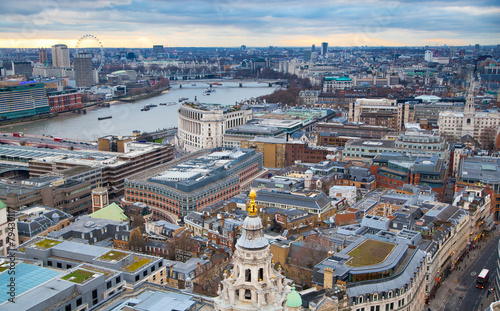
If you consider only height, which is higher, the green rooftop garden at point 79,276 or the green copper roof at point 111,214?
the green rooftop garden at point 79,276

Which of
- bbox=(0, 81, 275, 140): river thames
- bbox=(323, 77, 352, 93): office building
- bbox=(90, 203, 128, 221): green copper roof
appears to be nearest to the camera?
bbox=(90, 203, 128, 221): green copper roof

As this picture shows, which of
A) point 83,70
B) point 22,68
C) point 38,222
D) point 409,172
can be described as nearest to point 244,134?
point 409,172

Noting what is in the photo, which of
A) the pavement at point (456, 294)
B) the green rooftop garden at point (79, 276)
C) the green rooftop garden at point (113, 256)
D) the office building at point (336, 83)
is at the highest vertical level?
the office building at point (336, 83)

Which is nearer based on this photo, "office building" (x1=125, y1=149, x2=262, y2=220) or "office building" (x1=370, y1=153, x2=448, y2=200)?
"office building" (x1=125, y1=149, x2=262, y2=220)

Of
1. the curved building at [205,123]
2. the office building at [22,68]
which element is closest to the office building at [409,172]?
the curved building at [205,123]

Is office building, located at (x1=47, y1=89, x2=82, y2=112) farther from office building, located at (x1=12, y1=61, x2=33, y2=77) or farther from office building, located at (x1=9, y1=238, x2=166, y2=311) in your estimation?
office building, located at (x1=9, y1=238, x2=166, y2=311)

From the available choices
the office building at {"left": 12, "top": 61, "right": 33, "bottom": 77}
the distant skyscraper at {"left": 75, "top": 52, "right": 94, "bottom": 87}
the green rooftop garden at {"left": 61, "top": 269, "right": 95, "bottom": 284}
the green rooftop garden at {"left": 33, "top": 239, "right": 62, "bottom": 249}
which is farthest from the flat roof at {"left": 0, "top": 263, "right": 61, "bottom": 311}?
the office building at {"left": 12, "top": 61, "right": 33, "bottom": 77}

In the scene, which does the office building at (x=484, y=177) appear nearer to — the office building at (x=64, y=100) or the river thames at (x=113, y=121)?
the river thames at (x=113, y=121)
